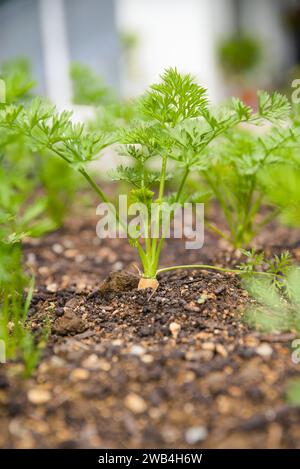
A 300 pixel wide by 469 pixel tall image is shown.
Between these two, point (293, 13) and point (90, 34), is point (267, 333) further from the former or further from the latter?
point (293, 13)

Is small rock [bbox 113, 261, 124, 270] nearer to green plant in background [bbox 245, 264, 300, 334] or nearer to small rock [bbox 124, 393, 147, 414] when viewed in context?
green plant in background [bbox 245, 264, 300, 334]

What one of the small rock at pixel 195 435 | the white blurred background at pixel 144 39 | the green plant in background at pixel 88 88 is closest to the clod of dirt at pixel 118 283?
the small rock at pixel 195 435

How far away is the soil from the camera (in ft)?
2.57

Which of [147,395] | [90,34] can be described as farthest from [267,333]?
[90,34]

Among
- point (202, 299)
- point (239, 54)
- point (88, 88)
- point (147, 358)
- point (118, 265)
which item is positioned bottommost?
point (147, 358)

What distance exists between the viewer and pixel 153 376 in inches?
34.7

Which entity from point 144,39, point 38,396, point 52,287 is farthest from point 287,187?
point 144,39

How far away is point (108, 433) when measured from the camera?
2.58 feet

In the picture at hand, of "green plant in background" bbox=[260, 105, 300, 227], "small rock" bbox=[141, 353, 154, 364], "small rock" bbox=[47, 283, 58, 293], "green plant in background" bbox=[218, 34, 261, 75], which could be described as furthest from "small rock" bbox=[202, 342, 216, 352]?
"green plant in background" bbox=[218, 34, 261, 75]

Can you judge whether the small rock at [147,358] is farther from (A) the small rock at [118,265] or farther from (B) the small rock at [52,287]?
(A) the small rock at [118,265]

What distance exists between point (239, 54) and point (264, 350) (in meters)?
5.33

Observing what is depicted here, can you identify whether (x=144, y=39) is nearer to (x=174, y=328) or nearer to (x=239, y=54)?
(x=239, y=54)

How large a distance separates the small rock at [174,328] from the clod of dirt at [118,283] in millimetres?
247

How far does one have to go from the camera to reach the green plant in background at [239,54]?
554cm
